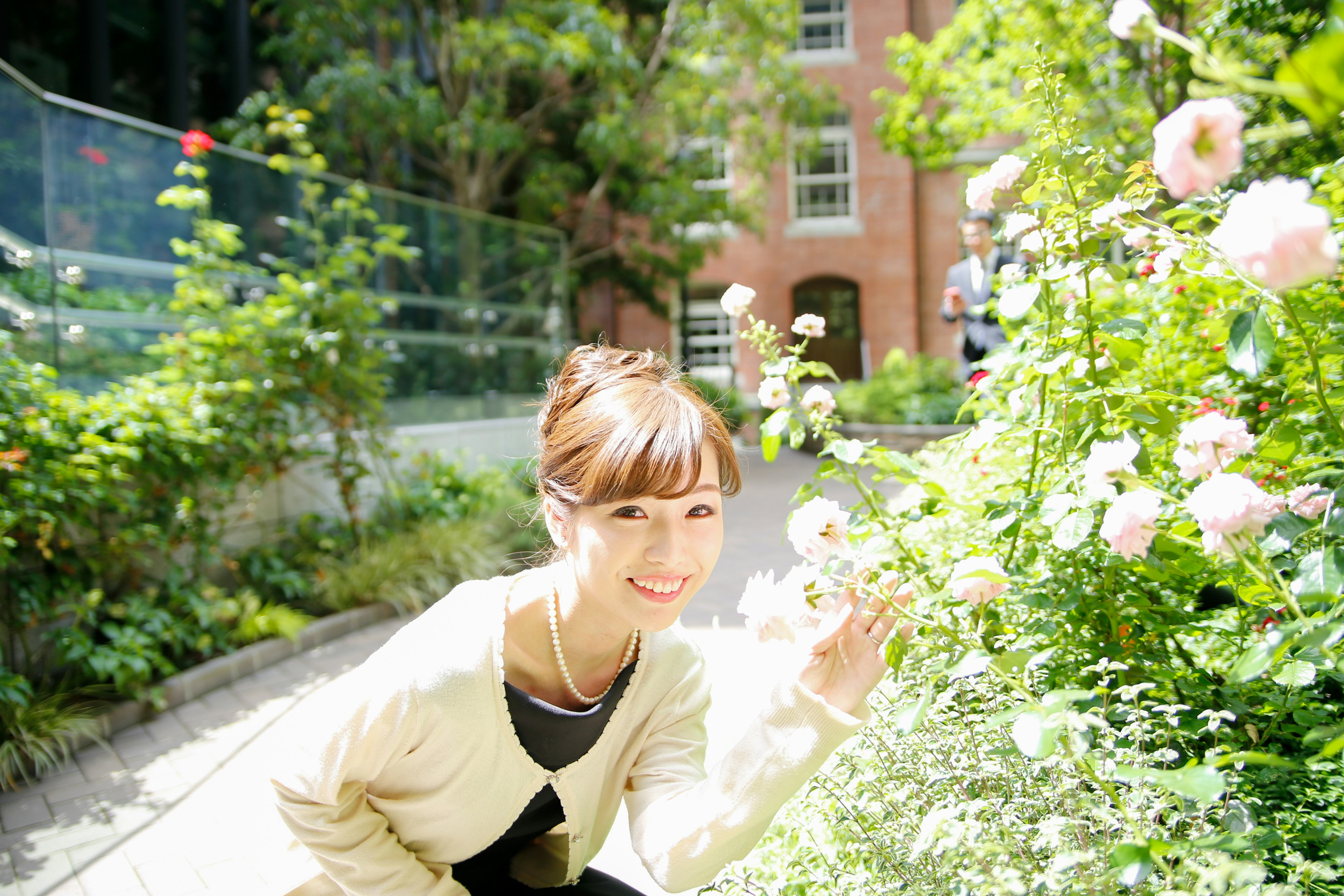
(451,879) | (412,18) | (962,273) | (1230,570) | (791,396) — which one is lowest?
(451,879)

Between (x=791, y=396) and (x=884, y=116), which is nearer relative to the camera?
(x=791, y=396)

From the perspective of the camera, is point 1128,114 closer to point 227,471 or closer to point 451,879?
point 227,471

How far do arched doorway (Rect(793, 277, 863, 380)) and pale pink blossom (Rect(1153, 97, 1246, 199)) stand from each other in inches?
681

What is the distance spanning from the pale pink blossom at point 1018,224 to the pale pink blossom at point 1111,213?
0.09 meters

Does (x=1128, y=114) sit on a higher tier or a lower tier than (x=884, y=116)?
lower

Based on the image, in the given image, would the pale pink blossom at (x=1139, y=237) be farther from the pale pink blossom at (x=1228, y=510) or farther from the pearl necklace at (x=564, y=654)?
the pearl necklace at (x=564, y=654)

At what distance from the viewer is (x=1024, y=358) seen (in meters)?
1.68

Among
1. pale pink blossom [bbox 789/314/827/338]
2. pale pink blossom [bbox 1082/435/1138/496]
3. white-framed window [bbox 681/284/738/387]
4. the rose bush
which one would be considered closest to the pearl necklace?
the rose bush

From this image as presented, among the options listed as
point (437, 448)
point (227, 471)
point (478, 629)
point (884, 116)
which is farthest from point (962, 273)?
point (478, 629)

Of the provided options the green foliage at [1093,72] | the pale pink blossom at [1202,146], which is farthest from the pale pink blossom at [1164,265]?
the pale pink blossom at [1202,146]

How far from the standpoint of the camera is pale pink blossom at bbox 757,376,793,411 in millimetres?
1867

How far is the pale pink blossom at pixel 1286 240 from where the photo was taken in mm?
676

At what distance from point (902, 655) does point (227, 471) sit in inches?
173

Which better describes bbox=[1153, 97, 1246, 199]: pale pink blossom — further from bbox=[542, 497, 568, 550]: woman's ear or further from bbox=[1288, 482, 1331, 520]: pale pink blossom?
bbox=[542, 497, 568, 550]: woman's ear
